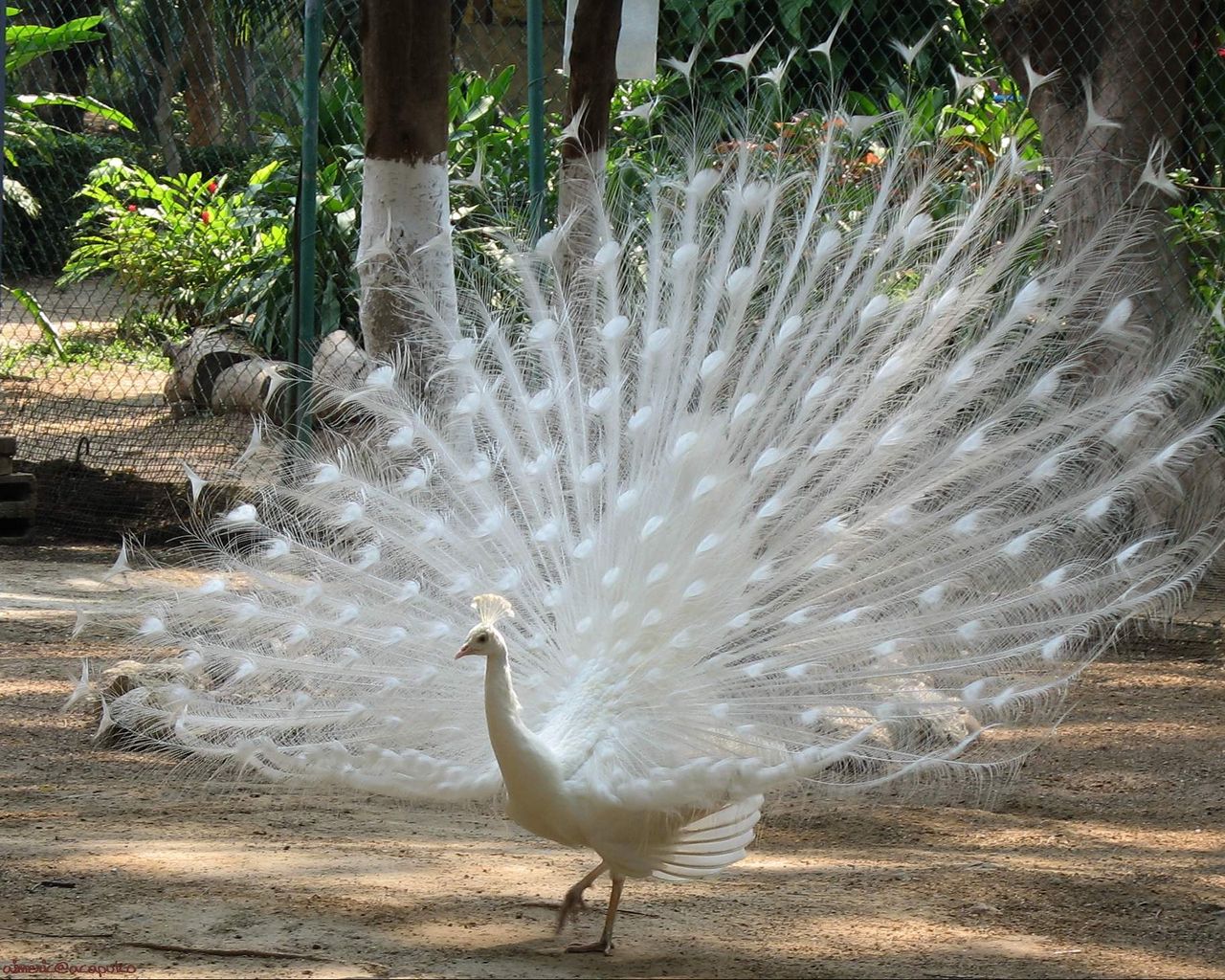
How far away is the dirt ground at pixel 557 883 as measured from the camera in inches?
130

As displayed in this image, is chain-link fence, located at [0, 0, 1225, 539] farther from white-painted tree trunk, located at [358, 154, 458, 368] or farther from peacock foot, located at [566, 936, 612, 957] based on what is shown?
peacock foot, located at [566, 936, 612, 957]

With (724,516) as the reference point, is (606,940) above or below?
below

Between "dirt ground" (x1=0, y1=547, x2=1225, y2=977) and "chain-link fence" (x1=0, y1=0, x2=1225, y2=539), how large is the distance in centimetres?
119

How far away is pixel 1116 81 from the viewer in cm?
700

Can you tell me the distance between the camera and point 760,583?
381cm

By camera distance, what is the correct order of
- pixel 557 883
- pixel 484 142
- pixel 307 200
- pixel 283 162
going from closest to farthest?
pixel 557 883 < pixel 307 200 < pixel 484 142 < pixel 283 162

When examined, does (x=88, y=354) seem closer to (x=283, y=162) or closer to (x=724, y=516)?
(x=283, y=162)

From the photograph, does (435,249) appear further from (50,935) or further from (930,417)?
(50,935)

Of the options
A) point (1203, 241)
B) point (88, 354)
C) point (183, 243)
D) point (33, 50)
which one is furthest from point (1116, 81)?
point (88, 354)

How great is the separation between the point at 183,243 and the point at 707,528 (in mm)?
10522

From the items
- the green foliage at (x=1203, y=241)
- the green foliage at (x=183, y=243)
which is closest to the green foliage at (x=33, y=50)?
the green foliage at (x=183, y=243)

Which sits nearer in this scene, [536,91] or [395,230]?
[395,230]

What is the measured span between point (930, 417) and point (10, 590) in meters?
4.67

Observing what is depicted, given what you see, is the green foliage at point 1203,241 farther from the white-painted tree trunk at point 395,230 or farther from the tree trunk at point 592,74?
the white-painted tree trunk at point 395,230
